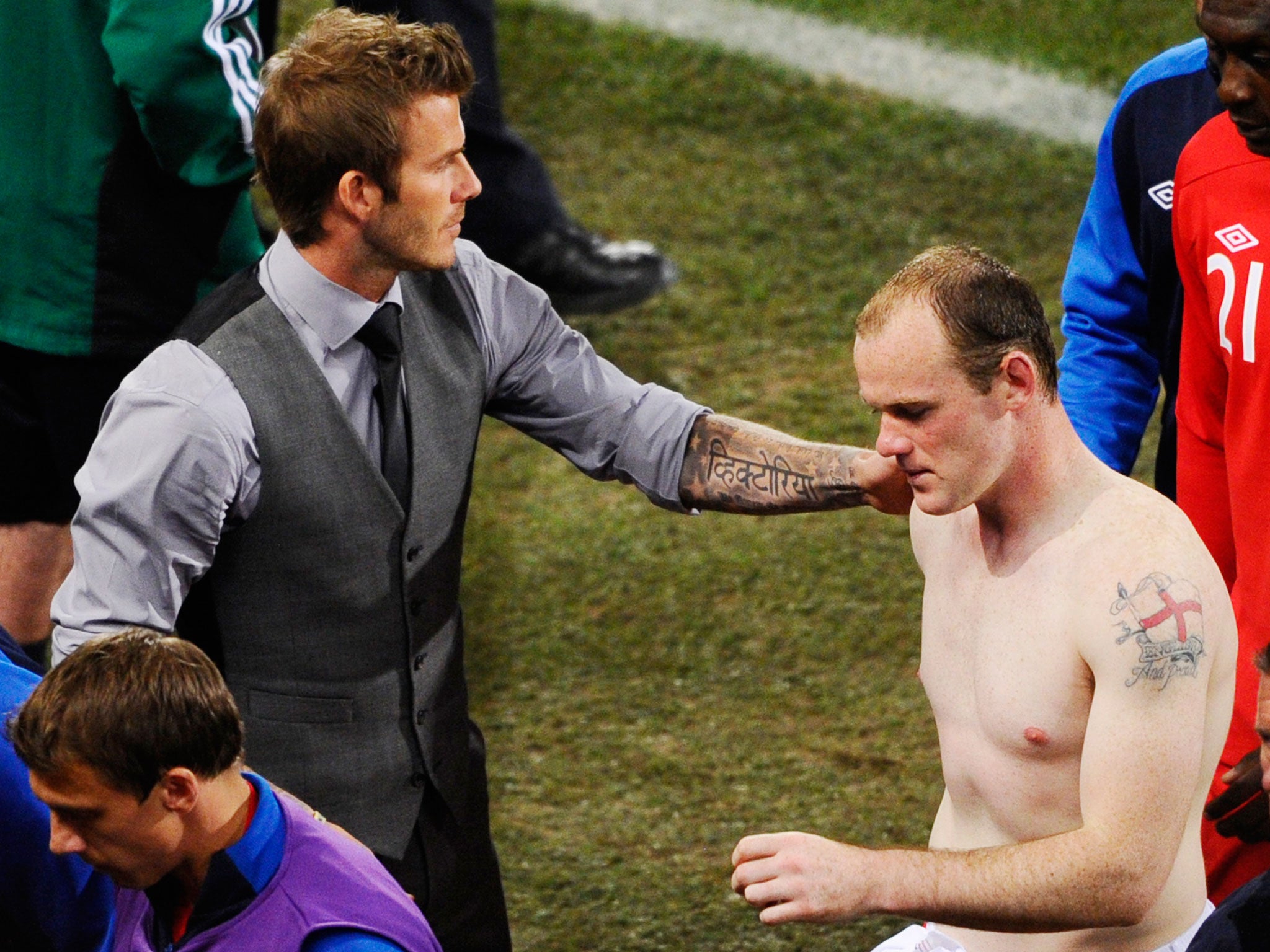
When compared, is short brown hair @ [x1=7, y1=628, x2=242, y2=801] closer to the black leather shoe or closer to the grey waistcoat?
the grey waistcoat

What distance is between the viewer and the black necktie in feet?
7.12

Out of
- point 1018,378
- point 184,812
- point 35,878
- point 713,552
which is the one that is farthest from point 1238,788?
point 713,552

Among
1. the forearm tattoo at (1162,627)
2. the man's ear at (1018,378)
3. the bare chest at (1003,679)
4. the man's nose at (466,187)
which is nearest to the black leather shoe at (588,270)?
the man's nose at (466,187)

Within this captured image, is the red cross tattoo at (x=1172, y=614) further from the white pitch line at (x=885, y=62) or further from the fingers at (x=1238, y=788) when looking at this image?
the white pitch line at (x=885, y=62)

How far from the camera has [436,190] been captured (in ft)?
7.03

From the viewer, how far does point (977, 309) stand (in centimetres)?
185

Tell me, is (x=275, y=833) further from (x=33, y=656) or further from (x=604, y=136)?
(x=604, y=136)

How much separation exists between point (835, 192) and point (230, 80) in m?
3.38

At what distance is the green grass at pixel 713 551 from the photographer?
3.54 m

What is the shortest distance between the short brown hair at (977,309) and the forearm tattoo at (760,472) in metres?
0.44

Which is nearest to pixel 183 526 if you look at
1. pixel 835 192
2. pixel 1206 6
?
pixel 1206 6

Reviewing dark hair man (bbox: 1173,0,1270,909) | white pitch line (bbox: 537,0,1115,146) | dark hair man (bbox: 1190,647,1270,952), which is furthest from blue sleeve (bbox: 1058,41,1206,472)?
white pitch line (bbox: 537,0,1115,146)

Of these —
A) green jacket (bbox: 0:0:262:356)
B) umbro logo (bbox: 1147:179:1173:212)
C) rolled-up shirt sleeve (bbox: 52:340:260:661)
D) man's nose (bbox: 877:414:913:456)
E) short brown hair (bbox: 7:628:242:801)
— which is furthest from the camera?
green jacket (bbox: 0:0:262:356)

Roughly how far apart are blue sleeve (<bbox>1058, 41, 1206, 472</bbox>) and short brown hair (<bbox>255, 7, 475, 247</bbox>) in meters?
0.95
